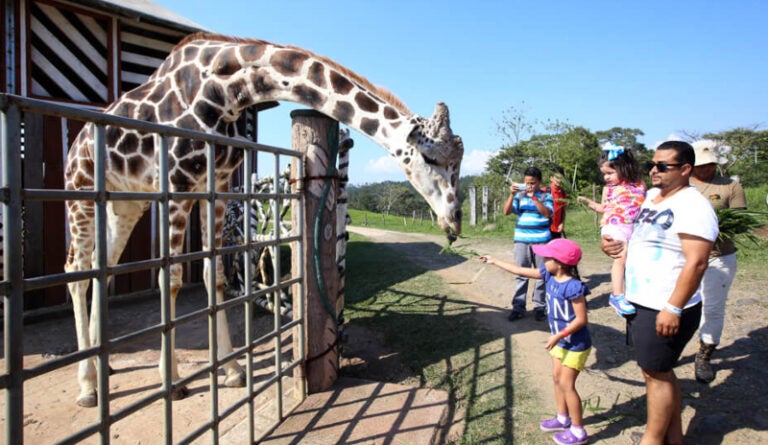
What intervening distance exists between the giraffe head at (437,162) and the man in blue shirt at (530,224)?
2.07m

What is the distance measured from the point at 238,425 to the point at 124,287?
16.5 feet

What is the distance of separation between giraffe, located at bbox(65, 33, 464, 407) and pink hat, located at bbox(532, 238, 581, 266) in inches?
23.6

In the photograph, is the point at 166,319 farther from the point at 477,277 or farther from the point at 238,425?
the point at 477,277

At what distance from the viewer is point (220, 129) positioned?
364 cm

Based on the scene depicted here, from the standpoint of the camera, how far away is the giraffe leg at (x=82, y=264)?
3678 mm

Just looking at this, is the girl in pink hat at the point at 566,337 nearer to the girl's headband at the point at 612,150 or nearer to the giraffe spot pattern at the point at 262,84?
the girl's headband at the point at 612,150

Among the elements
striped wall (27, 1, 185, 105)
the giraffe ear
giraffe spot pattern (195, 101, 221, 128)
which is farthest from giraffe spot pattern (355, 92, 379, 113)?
striped wall (27, 1, 185, 105)

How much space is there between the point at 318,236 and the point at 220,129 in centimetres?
127

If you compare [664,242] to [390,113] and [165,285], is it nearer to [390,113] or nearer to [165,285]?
[390,113]

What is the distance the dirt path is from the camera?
9.73ft

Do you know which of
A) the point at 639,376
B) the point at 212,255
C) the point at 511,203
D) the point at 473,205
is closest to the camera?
the point at 212,255

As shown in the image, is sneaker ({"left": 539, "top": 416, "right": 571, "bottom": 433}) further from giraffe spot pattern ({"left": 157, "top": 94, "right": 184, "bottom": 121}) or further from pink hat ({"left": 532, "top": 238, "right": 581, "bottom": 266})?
giraffe spot pattern ({"left": 157, "top": 94, "right": 184, "bottom": 121})

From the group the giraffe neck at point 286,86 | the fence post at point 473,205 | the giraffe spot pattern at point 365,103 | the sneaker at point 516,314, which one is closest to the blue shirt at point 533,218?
the sneaker at point 516,314

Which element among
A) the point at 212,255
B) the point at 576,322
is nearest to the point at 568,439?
the point at 576,322
